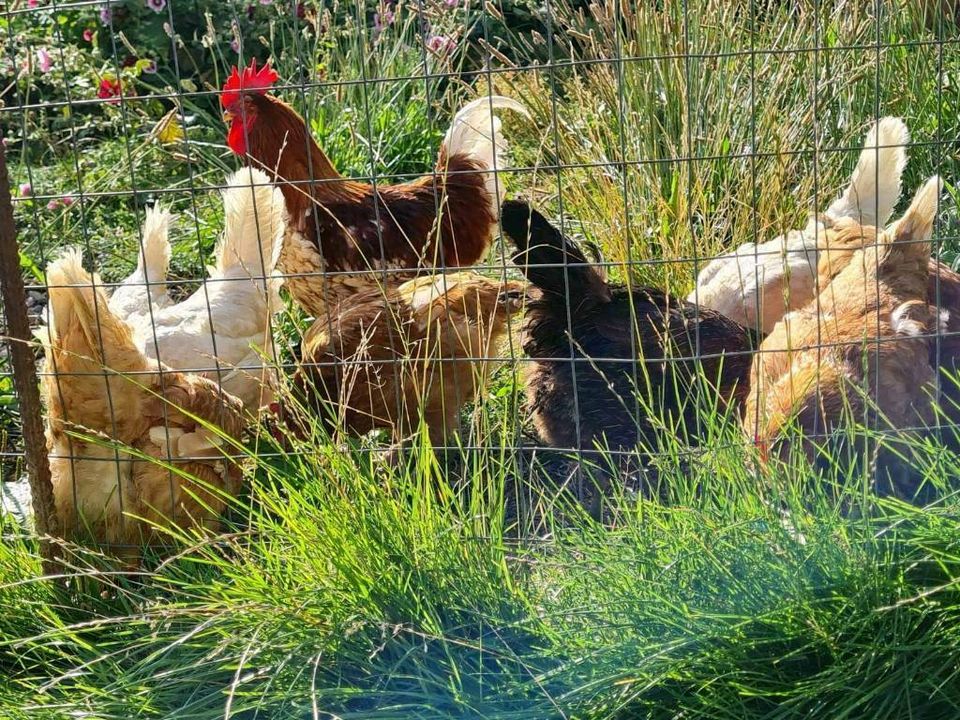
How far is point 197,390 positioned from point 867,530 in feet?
6.97

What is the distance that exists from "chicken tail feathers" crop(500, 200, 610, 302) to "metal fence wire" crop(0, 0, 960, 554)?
15mm

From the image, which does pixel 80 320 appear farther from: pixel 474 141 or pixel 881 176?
pixel 881 176

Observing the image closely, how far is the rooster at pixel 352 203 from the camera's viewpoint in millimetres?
5000

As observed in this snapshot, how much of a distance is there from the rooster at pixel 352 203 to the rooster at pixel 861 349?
1952 millimetres

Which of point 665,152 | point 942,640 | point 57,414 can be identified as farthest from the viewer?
point 665,152

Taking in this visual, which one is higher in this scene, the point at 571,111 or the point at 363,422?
the point at 571,111

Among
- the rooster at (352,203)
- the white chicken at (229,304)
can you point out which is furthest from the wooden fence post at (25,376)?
the rooster at (352,203)

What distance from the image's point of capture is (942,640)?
220 cm

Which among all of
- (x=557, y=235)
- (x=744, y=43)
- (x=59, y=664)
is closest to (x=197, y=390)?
(x=59, y=664)

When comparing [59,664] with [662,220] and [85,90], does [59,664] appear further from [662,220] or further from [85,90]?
[85,90]

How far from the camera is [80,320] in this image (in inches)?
126

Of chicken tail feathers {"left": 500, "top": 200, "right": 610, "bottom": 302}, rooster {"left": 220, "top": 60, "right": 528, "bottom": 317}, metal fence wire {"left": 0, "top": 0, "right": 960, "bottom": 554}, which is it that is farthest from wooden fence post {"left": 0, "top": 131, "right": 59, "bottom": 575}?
rooster {"left": 220, "top": 60, "right": 528, "bottom": 317}

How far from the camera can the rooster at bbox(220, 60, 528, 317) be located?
500 cm

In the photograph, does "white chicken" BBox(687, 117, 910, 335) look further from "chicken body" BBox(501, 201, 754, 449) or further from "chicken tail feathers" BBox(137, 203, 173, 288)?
"chicken tail feathers" BBox(137, 203, 173, 288)
